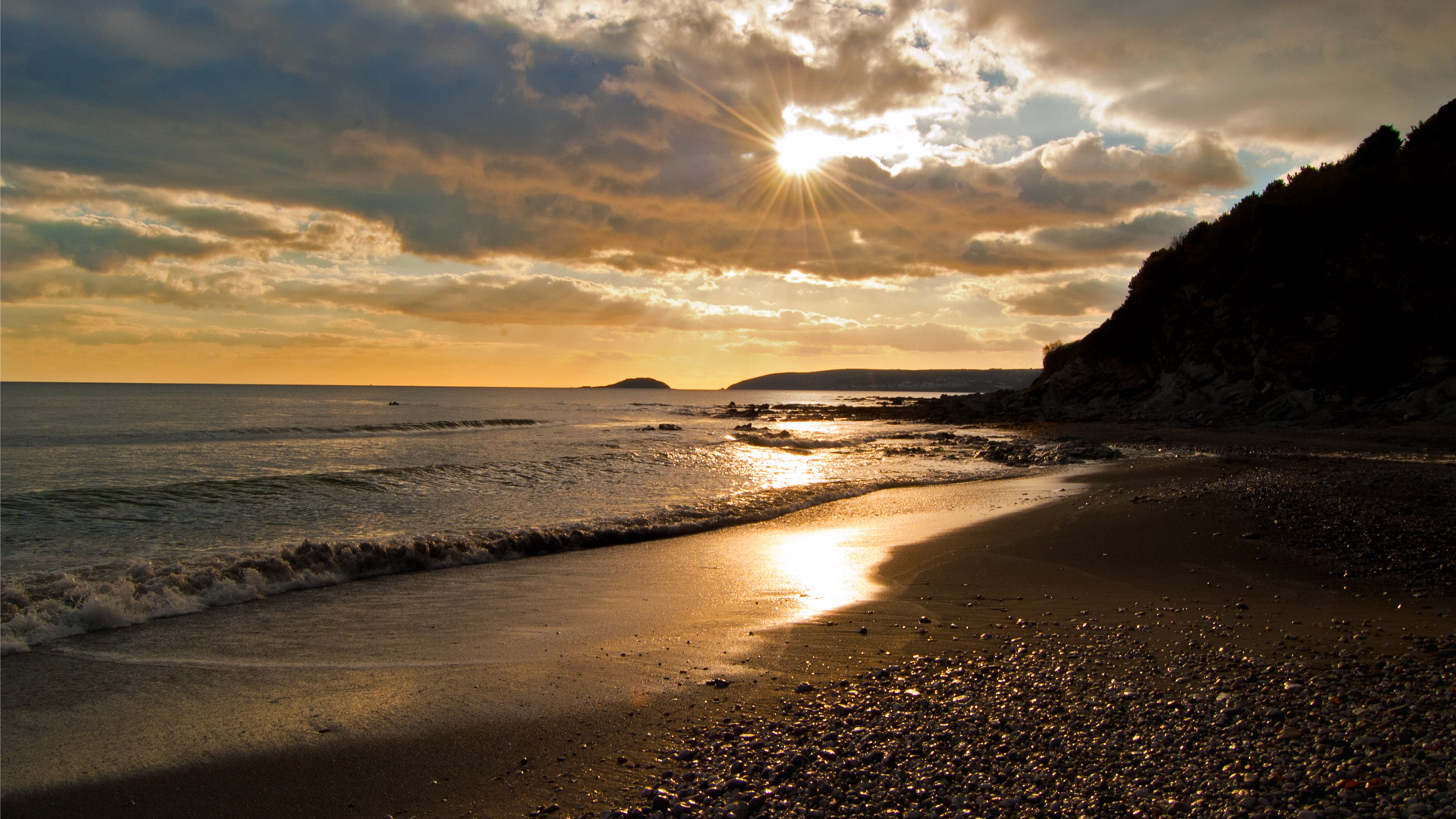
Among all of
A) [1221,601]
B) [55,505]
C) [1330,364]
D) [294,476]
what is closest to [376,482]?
[294,476]

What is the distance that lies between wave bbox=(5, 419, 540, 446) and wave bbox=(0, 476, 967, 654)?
2753 centimetres

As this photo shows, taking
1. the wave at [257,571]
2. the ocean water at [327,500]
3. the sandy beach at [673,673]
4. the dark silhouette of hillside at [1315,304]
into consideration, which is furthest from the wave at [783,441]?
the sandy beach at [673,673]

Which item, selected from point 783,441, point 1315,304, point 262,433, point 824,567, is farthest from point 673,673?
point 262,433


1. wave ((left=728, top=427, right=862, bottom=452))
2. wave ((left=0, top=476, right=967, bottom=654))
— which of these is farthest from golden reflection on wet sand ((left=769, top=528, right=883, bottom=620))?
wave ((left=728, top=427, right=862, bottom=452))

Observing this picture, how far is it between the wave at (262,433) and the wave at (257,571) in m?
27.5

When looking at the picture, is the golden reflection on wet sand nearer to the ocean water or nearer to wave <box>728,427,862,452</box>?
the ocean water

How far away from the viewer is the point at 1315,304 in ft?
96.1

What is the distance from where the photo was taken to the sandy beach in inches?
145

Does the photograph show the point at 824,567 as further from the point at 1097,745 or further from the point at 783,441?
the point at 783,441

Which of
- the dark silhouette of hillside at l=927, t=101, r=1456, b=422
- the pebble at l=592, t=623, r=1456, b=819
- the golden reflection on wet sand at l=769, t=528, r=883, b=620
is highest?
the dark silhouette of hillside at l=927, t=101, r=1456, b=422

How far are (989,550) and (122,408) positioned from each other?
66.6 meters

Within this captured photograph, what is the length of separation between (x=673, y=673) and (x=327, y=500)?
1247 cm

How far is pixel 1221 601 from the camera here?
650 centimetres

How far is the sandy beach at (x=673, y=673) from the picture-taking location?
3693 mm
